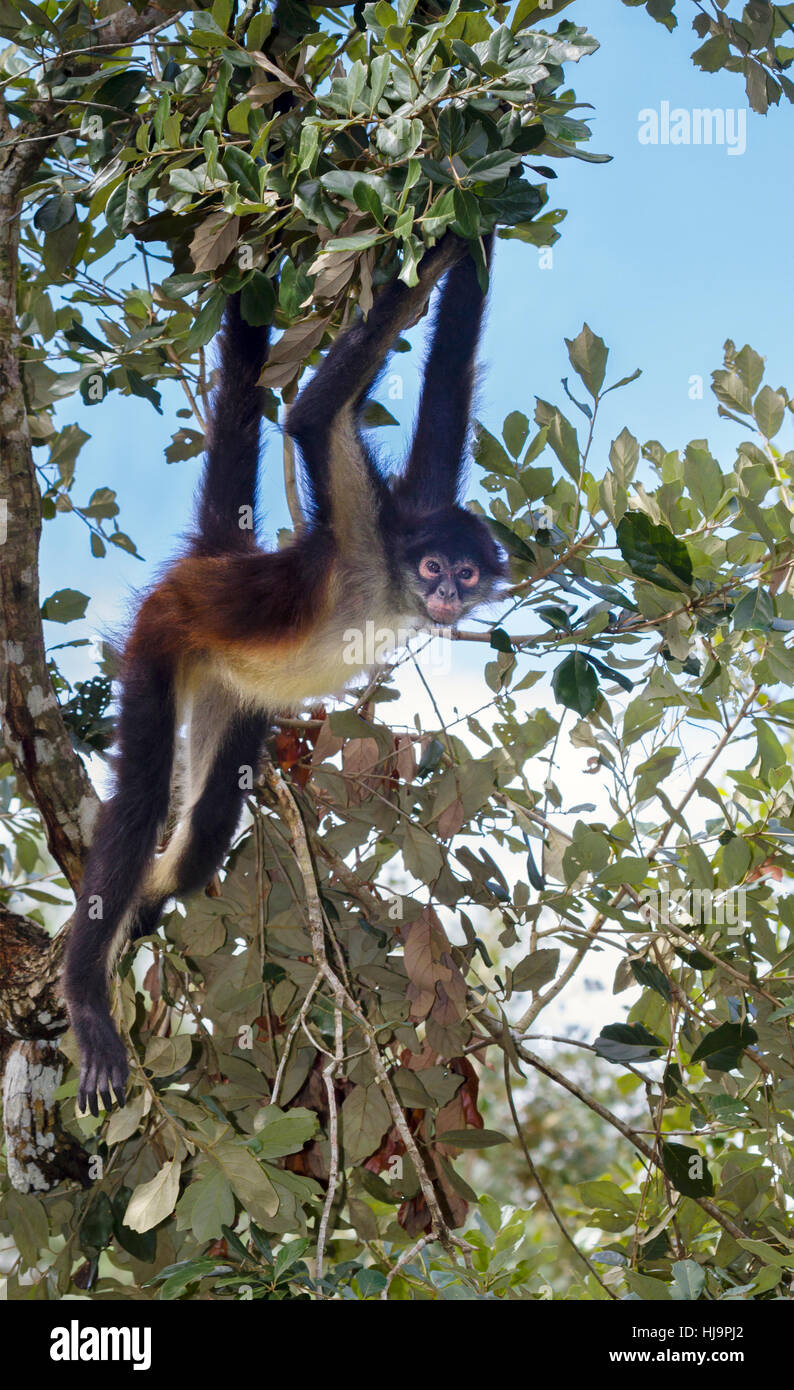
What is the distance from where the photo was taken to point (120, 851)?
3.65 m

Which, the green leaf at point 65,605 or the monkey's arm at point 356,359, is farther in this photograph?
the green leaf at point 65,605

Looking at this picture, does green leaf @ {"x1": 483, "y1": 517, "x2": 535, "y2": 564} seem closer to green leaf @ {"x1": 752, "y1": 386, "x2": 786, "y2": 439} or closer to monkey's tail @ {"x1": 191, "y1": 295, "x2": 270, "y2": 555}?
green leaf @ {"x1": 752, "y1": 386, "x2": 786, "y2": 439}

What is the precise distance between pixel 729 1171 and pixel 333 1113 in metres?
1.32

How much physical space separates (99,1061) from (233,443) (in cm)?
206

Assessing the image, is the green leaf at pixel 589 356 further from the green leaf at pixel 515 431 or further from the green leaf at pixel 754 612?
the green leaf at pixel 754 612

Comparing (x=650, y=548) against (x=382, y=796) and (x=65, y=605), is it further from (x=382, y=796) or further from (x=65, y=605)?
(x=65, y=605)

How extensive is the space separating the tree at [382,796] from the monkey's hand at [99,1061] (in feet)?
0.23

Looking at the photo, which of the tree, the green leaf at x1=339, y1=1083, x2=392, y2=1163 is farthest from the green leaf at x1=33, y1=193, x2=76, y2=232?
the green leaf at x1=339, y1=1083, x2=392, y2=1163

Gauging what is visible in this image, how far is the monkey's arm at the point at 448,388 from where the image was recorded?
3232 millimetres

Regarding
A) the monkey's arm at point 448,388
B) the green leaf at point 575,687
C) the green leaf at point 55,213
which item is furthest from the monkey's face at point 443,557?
the green leaf at point 55,213

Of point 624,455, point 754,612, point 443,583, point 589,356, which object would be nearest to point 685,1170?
point 754,612

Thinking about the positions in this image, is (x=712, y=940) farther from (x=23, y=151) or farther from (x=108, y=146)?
(x=23, y=151)

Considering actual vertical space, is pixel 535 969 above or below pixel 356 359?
below

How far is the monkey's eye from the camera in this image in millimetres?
3621
